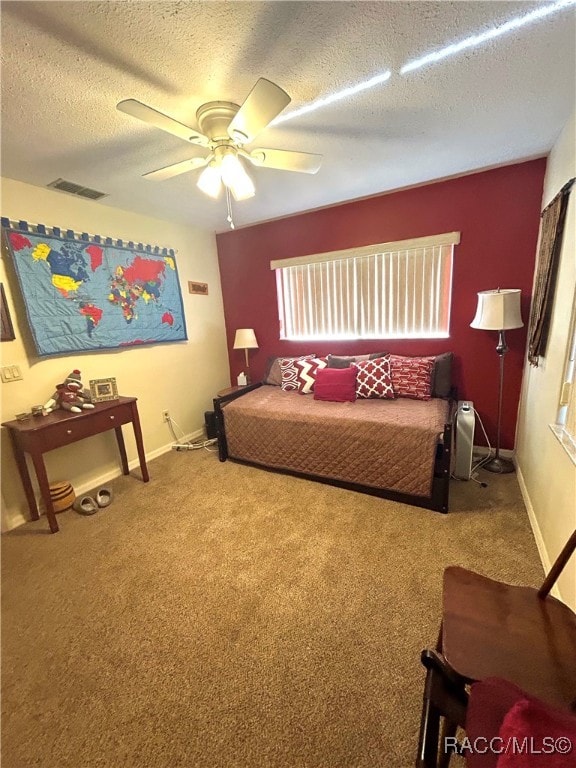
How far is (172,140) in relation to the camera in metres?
1.80

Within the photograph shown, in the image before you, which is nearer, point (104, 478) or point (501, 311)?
point (501, 311)

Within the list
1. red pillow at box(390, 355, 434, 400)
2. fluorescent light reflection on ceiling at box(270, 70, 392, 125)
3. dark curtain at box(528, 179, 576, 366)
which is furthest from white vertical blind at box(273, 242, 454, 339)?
fluorescent light reflection on ceiling at box(270, 70, 392, 125)

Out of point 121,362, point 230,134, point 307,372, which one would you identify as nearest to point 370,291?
point 307,372

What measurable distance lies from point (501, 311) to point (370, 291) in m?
1.24

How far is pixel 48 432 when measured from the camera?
6.84ft

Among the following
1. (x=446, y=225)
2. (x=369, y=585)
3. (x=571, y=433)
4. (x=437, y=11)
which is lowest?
(x=369, y=585)

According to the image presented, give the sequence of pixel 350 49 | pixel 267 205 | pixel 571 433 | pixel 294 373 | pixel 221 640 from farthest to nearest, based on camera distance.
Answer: pixel 294 373 < pixel 267 205 < pixel 571 433 < pixel 221 640 < pixel 350 49

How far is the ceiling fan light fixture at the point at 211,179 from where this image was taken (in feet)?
5.42

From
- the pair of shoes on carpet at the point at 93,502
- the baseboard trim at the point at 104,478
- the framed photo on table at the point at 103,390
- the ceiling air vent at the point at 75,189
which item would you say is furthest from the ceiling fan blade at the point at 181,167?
the baseboard trim at the point at 104,478

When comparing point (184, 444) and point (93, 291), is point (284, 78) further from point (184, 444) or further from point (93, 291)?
point (184, 444)

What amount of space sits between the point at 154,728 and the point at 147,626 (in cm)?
42

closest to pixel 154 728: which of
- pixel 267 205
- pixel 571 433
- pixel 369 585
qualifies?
pixel 369 585

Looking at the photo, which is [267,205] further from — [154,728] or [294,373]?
[154,728]

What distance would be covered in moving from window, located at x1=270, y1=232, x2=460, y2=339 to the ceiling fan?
60.8 inches
